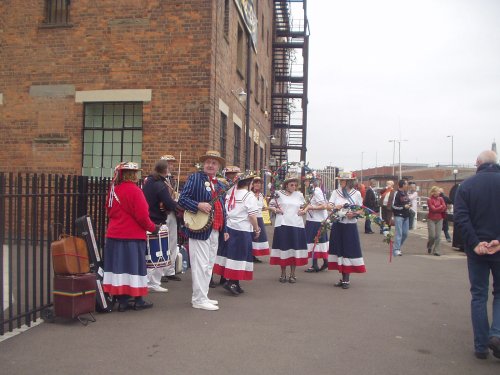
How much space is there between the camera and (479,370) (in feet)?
14.8

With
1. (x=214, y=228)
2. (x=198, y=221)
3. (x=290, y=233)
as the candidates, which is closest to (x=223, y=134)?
(x=290, y=233)

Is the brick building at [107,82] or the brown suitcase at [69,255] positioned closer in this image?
the brown suitcase at [69,255]

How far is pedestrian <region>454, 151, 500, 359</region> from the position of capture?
4789mm

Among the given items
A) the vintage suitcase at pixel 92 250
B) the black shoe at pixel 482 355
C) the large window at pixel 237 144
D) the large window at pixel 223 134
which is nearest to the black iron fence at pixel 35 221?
the vintage suitcase at pixel 92 250

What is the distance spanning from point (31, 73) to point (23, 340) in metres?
8.92

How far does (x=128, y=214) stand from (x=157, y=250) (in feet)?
4.08

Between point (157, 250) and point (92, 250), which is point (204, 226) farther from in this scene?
point (92, 250)

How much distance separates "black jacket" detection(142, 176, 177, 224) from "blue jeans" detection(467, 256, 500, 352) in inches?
159

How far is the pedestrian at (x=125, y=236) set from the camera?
6020 millimetres

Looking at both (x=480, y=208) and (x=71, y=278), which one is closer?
(x=480, y=208)

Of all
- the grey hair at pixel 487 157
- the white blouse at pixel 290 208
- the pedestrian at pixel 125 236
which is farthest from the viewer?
the white blouse at pixel 290 208

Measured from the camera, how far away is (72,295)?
5.43 metres

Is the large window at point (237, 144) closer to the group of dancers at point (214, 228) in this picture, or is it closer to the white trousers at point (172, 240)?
the group of dancers at point (214, 228)

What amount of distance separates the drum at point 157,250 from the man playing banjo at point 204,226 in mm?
834
